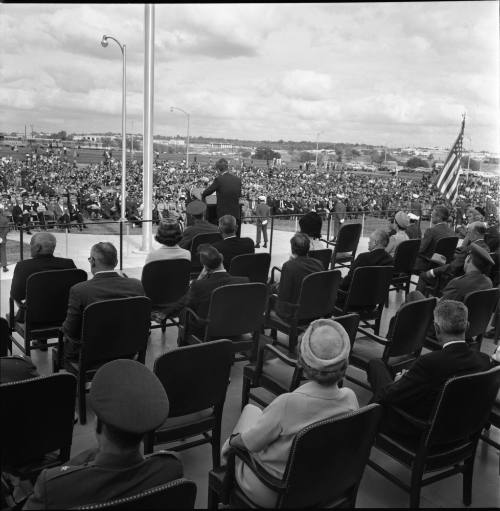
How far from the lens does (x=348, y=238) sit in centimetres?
768

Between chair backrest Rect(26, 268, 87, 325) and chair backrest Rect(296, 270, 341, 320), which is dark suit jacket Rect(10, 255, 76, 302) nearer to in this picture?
chair backrest Rect(26, 268, 87, 325)

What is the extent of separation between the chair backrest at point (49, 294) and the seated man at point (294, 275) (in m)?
1.64

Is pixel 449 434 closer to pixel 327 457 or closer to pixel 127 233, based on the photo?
pixel 327 457

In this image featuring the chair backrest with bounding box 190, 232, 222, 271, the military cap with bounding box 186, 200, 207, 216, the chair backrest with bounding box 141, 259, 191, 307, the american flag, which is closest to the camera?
the chair backrest with bounding box 141, 259, 191, 307

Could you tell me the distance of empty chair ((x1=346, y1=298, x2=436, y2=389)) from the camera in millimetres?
3543

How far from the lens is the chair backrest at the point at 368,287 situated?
460cm

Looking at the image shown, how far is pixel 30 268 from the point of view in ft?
13.9

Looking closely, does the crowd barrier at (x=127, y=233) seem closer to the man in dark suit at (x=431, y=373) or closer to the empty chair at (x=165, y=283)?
the empty chair at (x=165, y=283)

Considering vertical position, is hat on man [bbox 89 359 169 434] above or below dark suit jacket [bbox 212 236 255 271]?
above

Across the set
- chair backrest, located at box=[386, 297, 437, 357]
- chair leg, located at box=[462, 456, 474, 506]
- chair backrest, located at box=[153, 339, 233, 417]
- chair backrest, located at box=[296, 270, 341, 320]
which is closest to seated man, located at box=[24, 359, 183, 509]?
chair backrest, located at box=[153, 339, 233, 417]

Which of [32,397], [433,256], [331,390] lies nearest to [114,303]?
[32,397]

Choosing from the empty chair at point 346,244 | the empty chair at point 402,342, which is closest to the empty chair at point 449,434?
the empty chair at point 402,342

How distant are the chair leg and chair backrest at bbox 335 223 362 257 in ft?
16.0

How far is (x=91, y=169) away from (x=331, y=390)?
3680 inches
